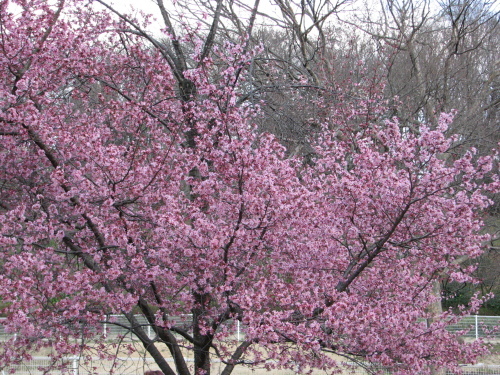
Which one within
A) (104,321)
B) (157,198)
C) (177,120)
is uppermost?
(177,120)

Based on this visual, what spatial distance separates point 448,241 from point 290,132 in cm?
357

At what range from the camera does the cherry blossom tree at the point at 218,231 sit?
4180 mm

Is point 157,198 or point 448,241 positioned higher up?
point 157,198

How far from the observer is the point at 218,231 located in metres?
4.16

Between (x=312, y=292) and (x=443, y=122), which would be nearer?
(x=443, y=122)

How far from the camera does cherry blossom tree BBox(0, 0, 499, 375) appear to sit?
418 centimetres

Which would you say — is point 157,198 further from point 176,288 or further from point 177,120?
point 177,120

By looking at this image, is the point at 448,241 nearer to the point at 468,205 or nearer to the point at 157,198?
the point at 468,205

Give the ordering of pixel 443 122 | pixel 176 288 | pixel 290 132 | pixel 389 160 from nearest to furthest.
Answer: pixel 443 122 → pixel 389 160 → pixel 176 288 → pixel 290 132

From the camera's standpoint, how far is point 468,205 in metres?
4.35

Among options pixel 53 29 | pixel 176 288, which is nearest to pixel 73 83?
pixel 53 29

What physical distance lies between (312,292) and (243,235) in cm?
89

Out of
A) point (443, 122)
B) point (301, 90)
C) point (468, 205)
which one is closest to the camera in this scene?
point (443, 122)

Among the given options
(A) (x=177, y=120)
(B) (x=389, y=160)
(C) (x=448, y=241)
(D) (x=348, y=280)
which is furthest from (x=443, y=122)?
(A) (x=177, y=120)
